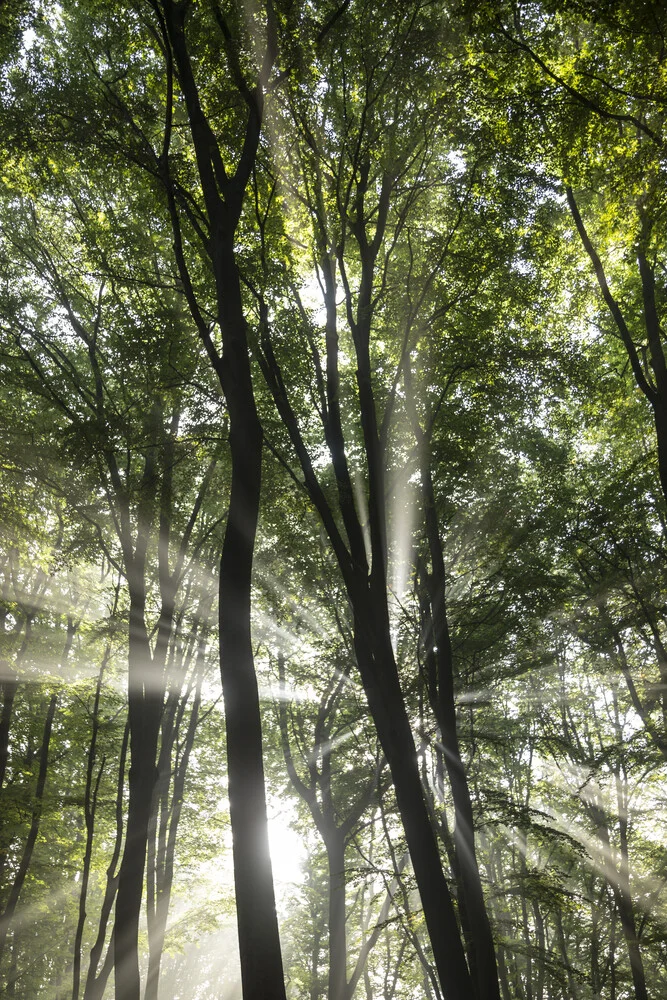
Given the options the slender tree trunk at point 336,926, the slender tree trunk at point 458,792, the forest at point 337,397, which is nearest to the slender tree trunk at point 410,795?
the forest at point 337,397

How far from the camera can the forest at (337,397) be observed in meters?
6.46

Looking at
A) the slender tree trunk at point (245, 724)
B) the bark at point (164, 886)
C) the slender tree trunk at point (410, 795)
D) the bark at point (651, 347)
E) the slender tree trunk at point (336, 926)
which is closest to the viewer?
the slender tree trunk at point (245, 724)

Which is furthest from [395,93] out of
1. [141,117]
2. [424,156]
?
[141,117]

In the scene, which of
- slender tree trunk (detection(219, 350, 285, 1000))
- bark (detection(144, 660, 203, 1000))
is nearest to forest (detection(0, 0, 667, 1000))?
slender tree trunk (detection(219, 350, 285, 1000))

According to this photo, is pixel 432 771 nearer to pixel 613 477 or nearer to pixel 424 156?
pixel 613 477

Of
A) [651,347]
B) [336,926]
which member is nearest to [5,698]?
[336,926]

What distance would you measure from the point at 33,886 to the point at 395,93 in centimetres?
1901

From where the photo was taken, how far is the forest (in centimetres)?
646

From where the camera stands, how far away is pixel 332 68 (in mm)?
7559

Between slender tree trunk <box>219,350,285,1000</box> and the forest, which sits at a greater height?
the forest

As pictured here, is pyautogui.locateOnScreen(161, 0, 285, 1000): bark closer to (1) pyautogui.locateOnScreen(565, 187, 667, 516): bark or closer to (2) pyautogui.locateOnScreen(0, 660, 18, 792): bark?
(1) pyautogui.locateOnScreen(565, 187, 667, 516): bark

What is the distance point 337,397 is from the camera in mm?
7547

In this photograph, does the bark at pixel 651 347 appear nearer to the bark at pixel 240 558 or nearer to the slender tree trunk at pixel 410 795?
the slender tree trunk at pixel 410 795

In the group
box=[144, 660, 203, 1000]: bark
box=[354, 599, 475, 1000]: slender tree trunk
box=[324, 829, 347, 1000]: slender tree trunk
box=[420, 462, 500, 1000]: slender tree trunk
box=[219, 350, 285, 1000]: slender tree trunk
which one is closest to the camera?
box=[219, 350, 285, 1000]: slender tree trunk
